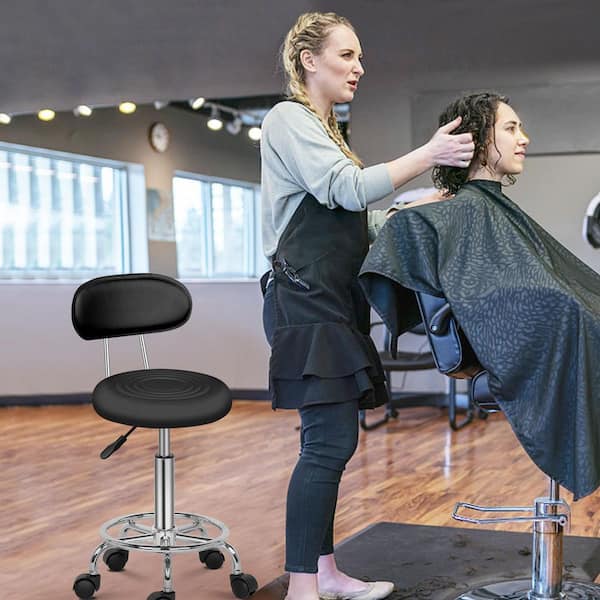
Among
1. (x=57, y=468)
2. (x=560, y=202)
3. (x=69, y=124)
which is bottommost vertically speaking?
(x=57, y=468)

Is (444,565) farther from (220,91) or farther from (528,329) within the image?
(220,91)

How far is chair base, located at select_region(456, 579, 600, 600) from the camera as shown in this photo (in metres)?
2.14

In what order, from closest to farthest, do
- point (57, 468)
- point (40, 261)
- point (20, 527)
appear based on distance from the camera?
point (20, 527), point (57, 468), point (40, 261)

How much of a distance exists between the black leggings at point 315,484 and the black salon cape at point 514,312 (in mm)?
247

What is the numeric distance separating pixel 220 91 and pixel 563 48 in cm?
216

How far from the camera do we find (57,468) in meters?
4.01

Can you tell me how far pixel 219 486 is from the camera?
3.62 metres

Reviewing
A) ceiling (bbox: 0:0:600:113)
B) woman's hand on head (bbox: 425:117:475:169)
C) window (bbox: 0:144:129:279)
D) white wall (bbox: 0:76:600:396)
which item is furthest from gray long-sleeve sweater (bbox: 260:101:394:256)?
window (bbox: 0:144:129:279)

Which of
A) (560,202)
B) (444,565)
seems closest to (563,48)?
(560,202)

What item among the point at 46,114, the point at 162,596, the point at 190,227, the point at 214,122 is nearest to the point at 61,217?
the point at 46,114

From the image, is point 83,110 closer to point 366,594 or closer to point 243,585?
point 243,585

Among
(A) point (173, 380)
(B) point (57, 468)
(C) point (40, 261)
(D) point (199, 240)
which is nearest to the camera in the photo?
(A) point (173, 380)

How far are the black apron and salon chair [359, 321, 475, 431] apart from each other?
2530mm

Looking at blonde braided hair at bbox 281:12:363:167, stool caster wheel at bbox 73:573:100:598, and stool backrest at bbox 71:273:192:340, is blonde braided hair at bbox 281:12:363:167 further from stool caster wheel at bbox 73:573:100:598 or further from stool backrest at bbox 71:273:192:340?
stool caster wheel at bbox 73:573:100:598
